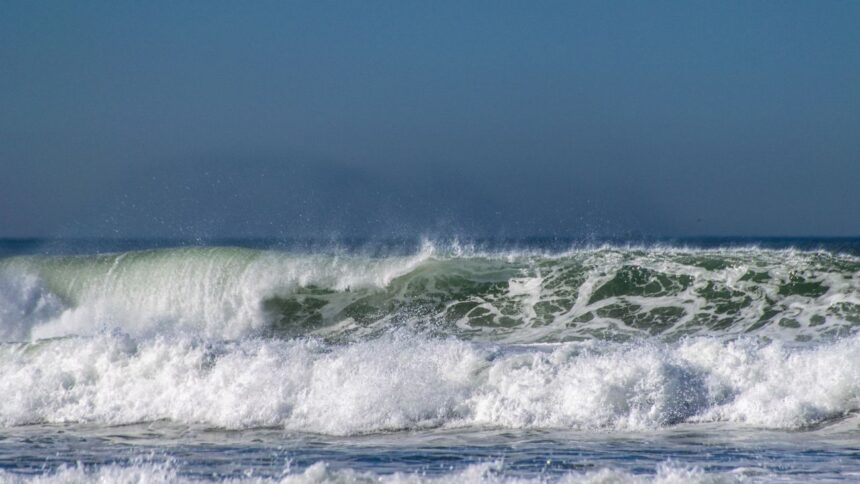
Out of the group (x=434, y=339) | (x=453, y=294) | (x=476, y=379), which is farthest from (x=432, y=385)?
(x=453, y=294)

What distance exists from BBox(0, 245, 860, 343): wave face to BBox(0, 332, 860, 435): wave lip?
3553 mm

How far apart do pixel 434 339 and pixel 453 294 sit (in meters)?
6.46

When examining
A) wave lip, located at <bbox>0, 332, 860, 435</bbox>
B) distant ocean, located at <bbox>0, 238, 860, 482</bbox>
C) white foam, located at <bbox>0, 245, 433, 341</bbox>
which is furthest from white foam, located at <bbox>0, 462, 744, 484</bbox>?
white foam, located at <bbox>0, 245, 433, 341</bbox>

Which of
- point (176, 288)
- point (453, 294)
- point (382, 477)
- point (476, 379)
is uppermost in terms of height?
point (453, 294)

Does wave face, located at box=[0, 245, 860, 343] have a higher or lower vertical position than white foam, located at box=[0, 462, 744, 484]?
higher

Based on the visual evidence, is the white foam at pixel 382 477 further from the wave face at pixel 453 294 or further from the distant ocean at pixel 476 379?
the wave face at pixel 453 294

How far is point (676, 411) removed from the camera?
38.5 feet

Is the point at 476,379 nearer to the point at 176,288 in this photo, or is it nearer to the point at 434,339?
the point at 434,339

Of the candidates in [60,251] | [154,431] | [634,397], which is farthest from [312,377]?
[60,251]

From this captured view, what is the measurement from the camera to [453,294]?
805 inches

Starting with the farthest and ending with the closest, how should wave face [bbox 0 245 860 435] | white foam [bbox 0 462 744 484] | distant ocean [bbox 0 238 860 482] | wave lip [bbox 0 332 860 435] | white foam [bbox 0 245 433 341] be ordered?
white foam [bbox 0 245 433 341] → wave face [bbox 0 245 860 435] → wave lip [bbox 0 332 860 435] → distant ocean [bbox 0 238 860 482] → white foam [bbox 0 462 744 484]

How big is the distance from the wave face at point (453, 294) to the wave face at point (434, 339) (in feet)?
0.16

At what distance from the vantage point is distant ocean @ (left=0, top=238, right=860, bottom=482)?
9.92m

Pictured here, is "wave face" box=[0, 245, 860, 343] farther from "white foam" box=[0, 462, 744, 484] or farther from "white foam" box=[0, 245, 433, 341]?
"white foam" box=[0, 462, 744, 484]
